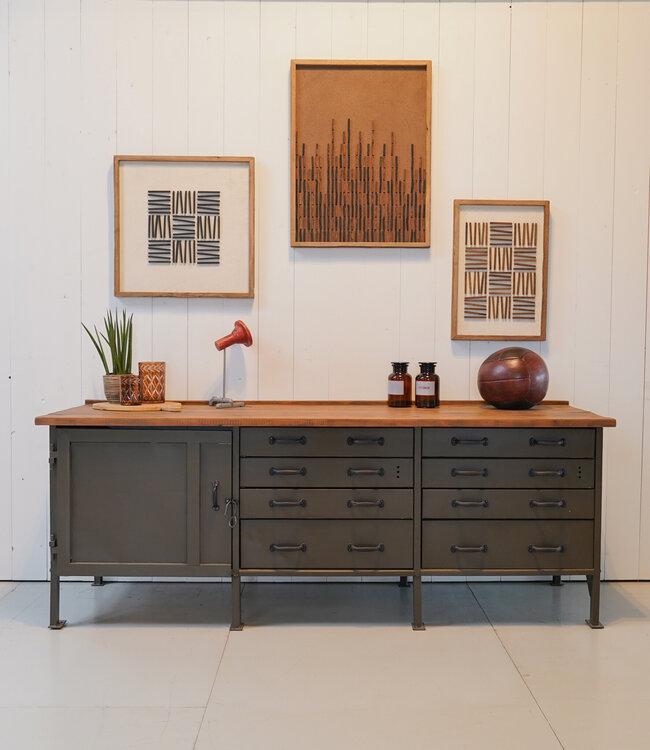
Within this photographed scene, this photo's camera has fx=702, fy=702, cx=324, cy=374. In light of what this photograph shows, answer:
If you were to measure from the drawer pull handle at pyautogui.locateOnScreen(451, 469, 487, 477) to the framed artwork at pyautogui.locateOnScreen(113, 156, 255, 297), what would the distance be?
1.25 metres

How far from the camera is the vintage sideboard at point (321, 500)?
2689 millimetres

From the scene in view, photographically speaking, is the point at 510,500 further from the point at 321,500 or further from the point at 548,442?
the point at 321,500

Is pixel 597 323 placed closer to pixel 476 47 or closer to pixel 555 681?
pixel 476 47

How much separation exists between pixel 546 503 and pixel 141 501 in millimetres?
1558

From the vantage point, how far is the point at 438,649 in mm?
2533

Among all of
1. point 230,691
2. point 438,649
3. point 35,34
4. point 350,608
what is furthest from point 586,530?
point 35,34

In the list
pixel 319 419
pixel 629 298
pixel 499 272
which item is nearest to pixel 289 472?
pixel 319 419

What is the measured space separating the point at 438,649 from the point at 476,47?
2.57 metres

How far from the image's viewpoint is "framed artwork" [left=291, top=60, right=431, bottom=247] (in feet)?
10.3

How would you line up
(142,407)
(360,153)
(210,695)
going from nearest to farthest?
(210,695), (142,407), (360,153)

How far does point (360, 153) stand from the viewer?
3178mm

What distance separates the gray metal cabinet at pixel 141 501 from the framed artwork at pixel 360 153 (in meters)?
1.12

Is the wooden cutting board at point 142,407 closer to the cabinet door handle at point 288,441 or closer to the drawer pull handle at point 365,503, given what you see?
the cabinet door handle at point 288,441

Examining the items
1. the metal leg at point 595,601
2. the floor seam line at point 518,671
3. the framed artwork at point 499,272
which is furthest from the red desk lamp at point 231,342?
the metal leg at point 595,601
